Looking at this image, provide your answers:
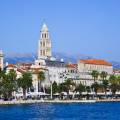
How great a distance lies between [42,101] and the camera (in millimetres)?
137750

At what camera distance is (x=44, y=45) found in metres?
196

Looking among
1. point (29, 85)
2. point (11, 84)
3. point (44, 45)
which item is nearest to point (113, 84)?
point (44, 45)

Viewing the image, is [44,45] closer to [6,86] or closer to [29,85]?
[29,85]

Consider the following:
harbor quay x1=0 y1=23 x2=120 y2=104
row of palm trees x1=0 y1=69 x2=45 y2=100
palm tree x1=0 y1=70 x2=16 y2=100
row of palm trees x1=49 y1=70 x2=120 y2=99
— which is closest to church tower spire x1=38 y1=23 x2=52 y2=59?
harbor quay x1=0 y1=23 x2=120 y2=104

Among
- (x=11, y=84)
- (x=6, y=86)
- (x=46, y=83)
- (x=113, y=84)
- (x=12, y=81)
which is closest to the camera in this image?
(x=6, y=86)

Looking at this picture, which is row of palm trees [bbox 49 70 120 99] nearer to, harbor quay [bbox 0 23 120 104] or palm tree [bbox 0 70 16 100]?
harbor quay [bbox 0 23 120 104]

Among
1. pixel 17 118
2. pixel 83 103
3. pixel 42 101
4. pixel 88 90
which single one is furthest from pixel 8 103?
pixel 88 90

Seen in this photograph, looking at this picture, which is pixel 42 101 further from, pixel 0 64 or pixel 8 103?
pixel 0 64

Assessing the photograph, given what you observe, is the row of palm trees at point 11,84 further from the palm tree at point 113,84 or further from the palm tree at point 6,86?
the palm tree at point 113,84

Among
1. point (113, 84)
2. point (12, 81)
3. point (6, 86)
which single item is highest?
point (113, 84)

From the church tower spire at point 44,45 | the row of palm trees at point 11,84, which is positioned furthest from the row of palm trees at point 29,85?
the church tower spire at point 44,45

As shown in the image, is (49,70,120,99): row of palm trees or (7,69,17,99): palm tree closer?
(7,69,17,99): palm tree

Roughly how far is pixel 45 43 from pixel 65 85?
2841cm

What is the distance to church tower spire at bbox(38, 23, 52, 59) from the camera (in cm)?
19588
